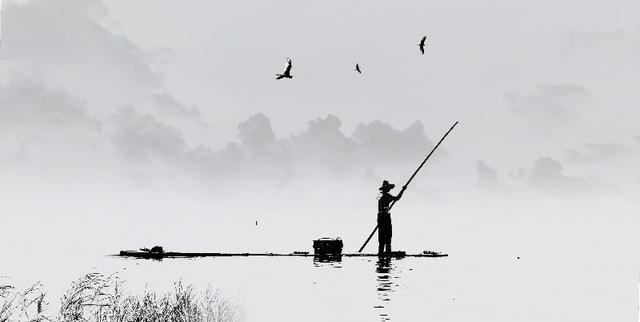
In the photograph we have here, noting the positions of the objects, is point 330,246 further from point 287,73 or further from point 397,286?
point 287,73

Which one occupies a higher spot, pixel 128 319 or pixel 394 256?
pixel 394 256

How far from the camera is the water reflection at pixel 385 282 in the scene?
27202 millimetres

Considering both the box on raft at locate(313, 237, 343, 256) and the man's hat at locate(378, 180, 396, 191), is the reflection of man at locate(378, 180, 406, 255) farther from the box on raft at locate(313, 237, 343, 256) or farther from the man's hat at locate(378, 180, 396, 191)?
the box on raft at locate(313, 237, 343, 256)

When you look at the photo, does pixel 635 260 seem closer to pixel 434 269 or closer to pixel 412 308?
pixel 434 269

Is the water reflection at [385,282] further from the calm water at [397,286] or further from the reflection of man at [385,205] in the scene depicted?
the reflection of man at [385,205]

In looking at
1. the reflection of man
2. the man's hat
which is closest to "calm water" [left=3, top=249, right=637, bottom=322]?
the reflection of man

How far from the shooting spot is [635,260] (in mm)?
58094

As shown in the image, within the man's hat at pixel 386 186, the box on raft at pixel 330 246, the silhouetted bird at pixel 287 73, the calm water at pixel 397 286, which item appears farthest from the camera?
the box on raft at pixel 330 246

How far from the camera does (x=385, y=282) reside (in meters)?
34.5

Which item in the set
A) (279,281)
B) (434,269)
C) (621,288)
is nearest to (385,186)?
(434,269)

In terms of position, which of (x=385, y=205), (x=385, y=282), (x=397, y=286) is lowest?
(x=397, y=286)

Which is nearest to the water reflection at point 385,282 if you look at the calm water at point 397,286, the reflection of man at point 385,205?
the calm water at point 397,286

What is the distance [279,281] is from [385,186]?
8.74 metres

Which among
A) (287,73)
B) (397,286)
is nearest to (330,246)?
(397,286)
